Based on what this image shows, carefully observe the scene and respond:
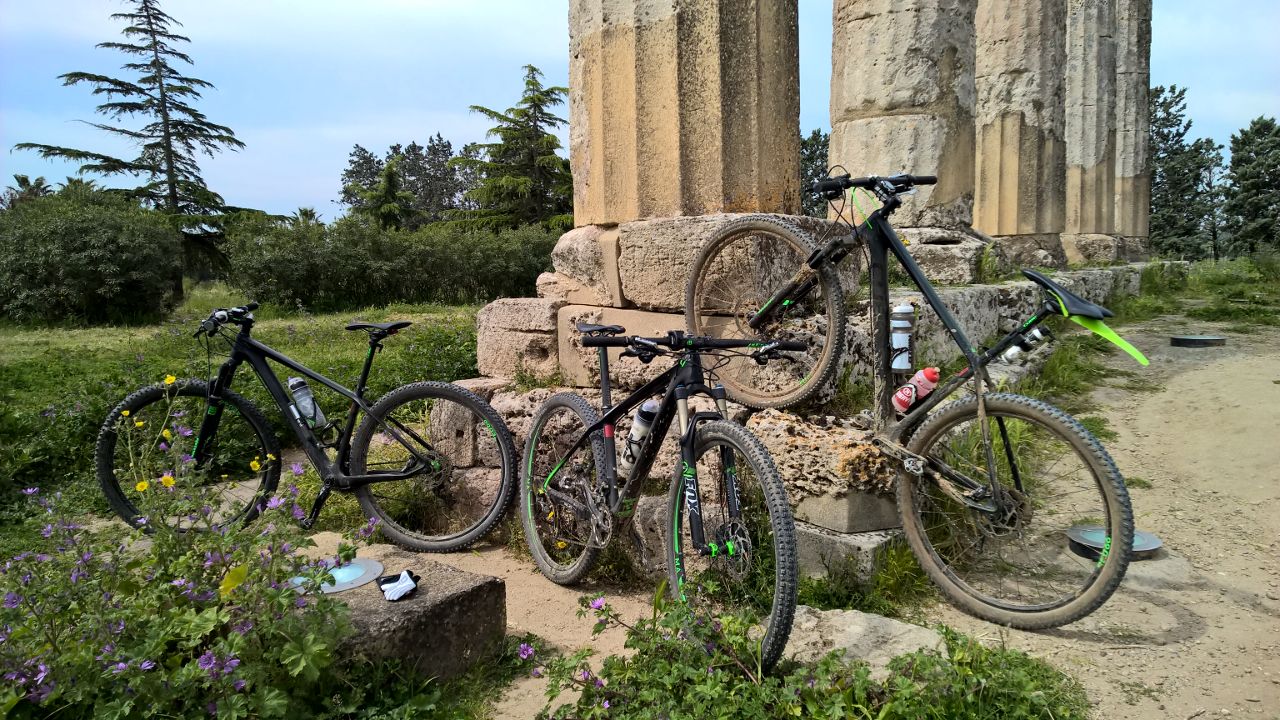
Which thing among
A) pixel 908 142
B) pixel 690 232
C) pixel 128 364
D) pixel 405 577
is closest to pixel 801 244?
pixel 690 232

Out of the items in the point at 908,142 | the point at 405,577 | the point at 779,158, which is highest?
the point at 908,142

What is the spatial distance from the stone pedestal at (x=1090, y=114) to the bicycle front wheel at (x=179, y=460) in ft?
43.5

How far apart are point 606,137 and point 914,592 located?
272cm

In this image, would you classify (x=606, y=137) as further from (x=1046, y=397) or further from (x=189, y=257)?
(x=189, y=257)

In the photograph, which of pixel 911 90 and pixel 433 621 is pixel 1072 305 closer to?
pixel 433 621

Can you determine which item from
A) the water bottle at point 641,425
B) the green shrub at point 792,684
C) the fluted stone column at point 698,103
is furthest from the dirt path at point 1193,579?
the fluted stone column at point 698,103

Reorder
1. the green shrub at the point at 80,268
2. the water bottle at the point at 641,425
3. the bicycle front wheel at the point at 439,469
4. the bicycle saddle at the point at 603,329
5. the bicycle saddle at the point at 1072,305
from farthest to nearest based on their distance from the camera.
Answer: the green shrub at the point at 80,268, the bicycle front wheel at the point at 439,469, the bicycle saddle at the point at 603,329, the water bottle at the point at 641,425, the bicycle saddle at the point at 1072,305

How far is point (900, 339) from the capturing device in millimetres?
2961

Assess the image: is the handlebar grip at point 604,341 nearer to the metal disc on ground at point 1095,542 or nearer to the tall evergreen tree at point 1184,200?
the metal disc on ground at point 1095,542

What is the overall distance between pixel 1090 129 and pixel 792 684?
13612mm

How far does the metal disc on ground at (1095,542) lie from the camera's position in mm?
2939

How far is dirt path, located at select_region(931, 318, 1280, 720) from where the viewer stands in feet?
7.20

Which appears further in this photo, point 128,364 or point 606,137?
point 128,364

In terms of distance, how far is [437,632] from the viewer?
249 centimetres
